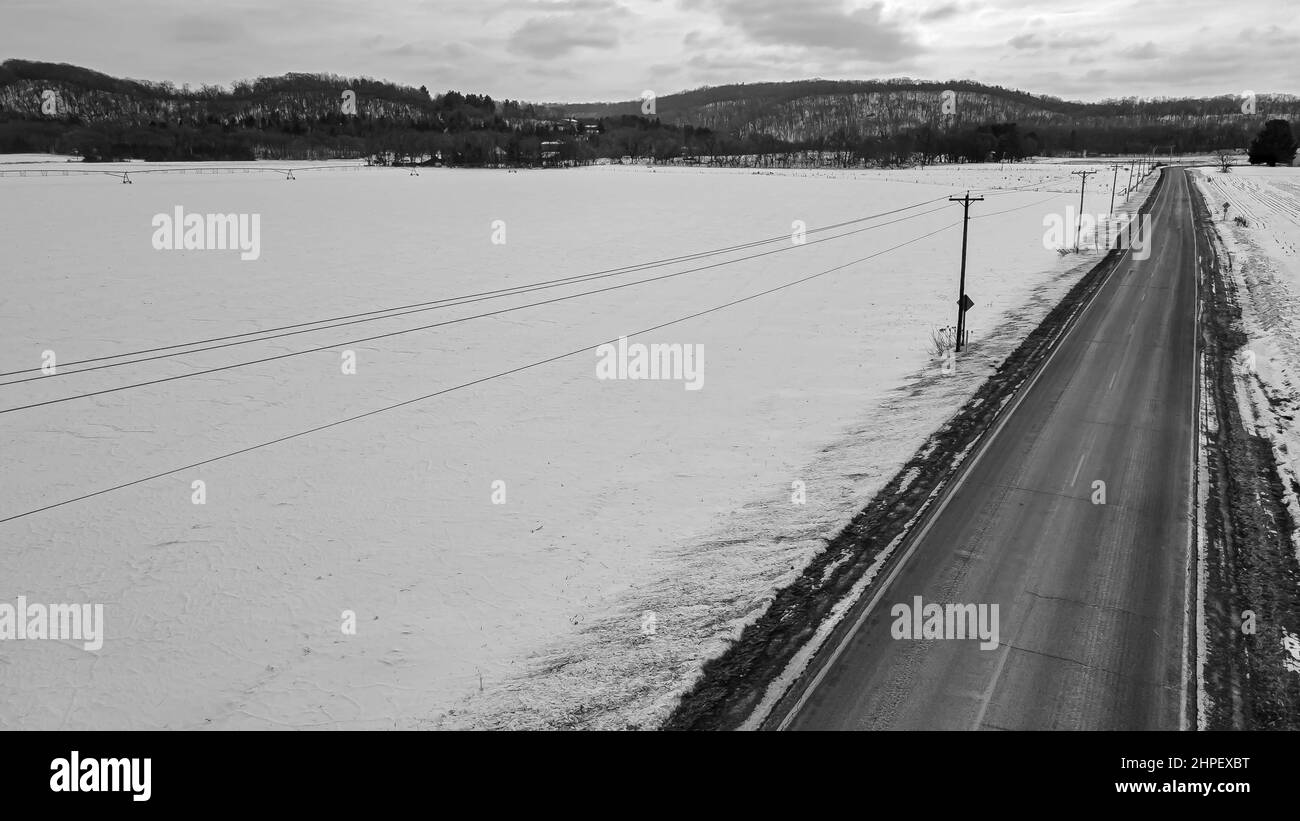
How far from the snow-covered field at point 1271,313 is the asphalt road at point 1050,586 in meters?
2.00

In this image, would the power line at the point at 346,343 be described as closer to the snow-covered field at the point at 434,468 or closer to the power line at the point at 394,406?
the snow-covered field at the point at 434,468

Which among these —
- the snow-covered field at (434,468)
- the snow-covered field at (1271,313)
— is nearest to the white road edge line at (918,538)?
the snow-covered field at (434,468)

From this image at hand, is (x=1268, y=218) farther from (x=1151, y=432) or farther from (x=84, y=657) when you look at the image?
(x=84, y=657)

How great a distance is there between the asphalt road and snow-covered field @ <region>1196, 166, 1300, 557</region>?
78.8 inches

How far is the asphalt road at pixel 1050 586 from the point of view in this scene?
1111cm

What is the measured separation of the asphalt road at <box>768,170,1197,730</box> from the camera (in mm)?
11109

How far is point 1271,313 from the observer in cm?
3397

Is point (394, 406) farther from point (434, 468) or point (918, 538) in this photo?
point (918, 538)
